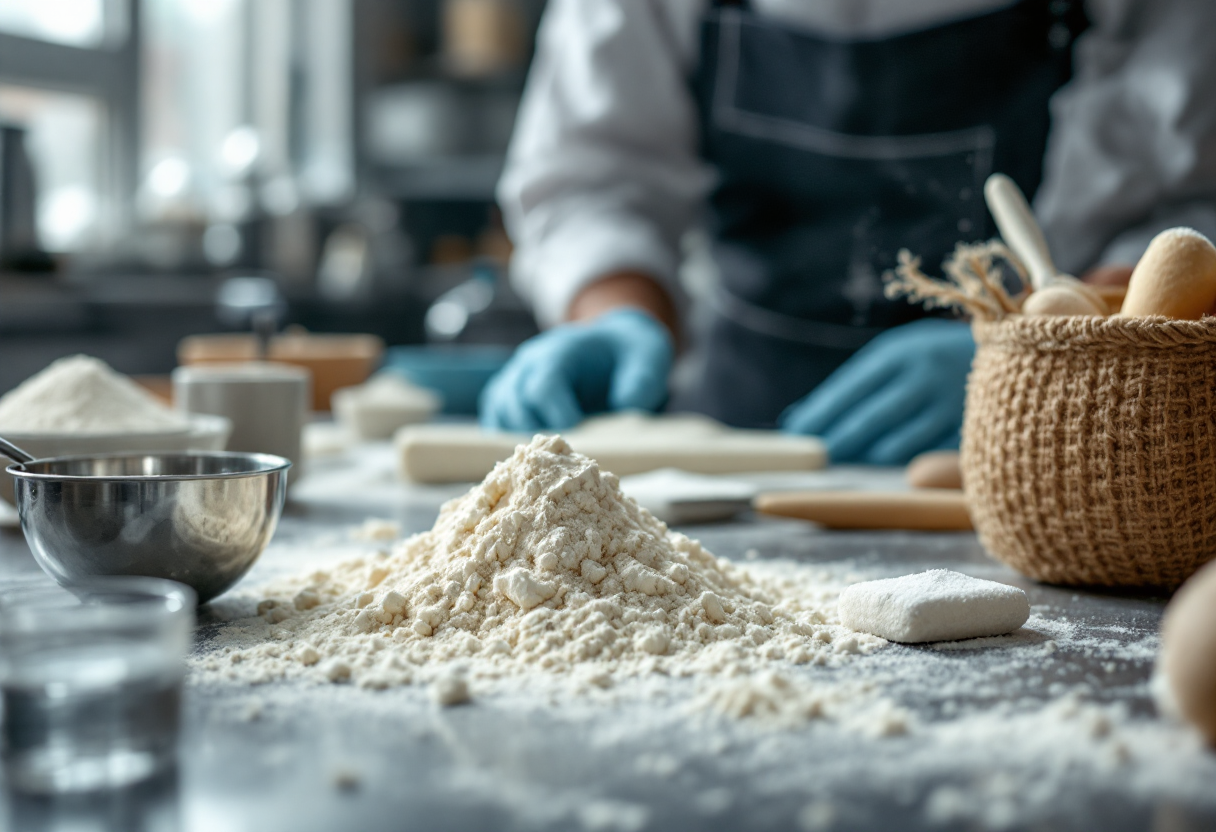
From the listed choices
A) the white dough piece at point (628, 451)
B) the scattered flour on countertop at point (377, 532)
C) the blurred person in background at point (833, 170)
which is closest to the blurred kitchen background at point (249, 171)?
the blurred person in background at point (833, 170)

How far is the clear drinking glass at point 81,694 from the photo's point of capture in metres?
0.37

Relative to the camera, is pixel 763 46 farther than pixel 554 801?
Yes

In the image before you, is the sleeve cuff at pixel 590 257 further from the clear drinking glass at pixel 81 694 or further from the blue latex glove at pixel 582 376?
the clear drinking glass at pixel 81 694

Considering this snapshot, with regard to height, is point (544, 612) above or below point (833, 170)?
below

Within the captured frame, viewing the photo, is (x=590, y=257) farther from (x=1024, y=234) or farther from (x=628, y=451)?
(x=1024, y=234)

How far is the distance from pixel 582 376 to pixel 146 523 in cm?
93

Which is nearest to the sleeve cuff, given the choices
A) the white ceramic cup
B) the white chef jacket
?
the white chef jacket

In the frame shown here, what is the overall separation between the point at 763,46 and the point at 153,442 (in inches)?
44.0

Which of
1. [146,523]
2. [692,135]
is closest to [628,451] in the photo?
[146,523]

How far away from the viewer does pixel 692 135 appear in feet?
6.00

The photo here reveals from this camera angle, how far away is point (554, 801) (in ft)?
1.19

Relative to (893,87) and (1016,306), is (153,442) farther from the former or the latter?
(893,87)

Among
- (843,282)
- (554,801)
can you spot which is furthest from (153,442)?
(843,282)

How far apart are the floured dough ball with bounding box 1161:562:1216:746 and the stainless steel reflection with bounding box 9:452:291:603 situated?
0.45m
